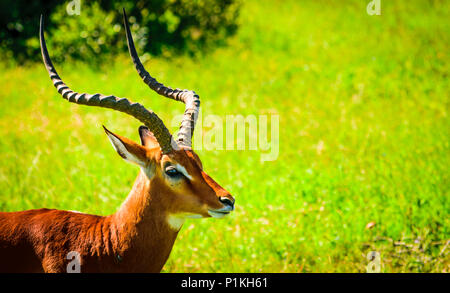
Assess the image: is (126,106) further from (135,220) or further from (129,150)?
(135,220)

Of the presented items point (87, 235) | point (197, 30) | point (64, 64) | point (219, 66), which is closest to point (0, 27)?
point (64, 64)

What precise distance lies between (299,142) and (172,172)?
3.99m

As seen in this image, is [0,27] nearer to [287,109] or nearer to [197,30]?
[197,30]

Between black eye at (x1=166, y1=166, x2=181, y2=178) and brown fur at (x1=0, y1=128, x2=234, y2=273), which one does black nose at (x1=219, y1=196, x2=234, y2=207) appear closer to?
brown fur at (x1=0, y1=128, x2=234, y2=273)

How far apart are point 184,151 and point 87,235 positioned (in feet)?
3.25

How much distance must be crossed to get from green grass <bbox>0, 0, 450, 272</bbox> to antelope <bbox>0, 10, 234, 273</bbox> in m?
1.45

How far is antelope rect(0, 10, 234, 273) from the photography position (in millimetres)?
3400

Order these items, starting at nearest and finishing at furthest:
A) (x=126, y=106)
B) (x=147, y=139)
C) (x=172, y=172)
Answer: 1. (x=126, y=106)
2. (x=172, y=172)
3. (x=147, y=139)

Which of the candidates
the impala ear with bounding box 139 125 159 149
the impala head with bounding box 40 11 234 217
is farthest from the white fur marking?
the impala ear with bounding box 139 125 159 149

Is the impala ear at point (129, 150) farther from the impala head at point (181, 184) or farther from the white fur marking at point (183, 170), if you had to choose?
the white fur marking at point (183, 170)

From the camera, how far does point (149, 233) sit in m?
3.49

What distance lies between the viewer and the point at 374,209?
17.3 ft

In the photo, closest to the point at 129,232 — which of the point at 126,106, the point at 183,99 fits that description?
the point at 126,106

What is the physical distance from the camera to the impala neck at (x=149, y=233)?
3488 mm
